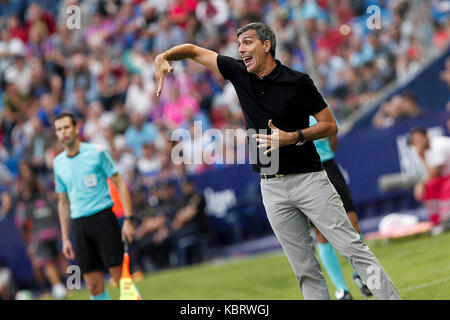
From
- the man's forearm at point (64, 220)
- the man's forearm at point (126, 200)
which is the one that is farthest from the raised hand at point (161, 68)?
the man's forearm at point (64, 220)

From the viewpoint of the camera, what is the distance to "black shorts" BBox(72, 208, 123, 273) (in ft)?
29.1

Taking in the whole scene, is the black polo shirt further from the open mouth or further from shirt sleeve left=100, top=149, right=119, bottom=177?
shirt sleeve left=100, top=149, right=119, bottom=177

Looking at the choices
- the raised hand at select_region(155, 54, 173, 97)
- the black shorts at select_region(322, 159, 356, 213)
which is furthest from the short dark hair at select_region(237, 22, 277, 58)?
the black shorts at select_region(322, 159, 356, 213)

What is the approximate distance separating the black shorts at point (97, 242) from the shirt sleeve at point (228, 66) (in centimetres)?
289

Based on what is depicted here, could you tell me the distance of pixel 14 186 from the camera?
18.0 m

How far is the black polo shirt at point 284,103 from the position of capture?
6.34 meters

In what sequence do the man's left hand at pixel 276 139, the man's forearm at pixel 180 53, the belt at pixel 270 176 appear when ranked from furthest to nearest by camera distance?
1. the man's forearm at pixel 180 53
2. the belt at pixel 270 176
3. the man's left hand at pixel 276 139

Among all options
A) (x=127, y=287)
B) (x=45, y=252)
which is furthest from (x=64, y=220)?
(x=45, y=252)

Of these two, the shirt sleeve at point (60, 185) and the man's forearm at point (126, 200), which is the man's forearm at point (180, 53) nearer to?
the man's forearm at point (126, 200)

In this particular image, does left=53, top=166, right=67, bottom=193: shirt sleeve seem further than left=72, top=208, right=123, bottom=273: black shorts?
Yes

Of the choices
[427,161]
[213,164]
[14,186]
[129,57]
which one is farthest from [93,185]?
[129,57]

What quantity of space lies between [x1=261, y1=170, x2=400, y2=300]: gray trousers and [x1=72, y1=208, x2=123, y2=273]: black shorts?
109 inches

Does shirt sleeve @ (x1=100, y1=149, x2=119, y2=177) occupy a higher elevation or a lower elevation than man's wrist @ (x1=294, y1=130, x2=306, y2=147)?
lower
